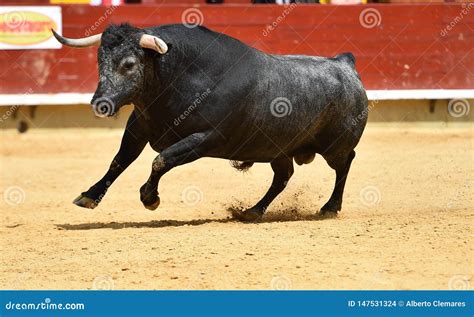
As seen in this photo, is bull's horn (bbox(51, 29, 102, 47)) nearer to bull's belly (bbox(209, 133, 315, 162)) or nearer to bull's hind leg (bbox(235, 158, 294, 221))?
bull's belly (bbox(209, 133, 315, 162))

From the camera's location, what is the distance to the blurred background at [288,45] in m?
13.7

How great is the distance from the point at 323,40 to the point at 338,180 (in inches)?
222

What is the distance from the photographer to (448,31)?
14.2 metres

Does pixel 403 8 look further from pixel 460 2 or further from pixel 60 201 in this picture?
pixel 60 201

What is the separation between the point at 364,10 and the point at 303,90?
20.7ft

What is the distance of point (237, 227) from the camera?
7.54 metres

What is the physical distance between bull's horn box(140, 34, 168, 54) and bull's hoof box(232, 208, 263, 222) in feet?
5.48

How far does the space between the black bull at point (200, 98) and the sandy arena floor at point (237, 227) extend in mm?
577

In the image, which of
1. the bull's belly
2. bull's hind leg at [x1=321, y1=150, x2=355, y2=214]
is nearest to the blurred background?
bull's hind leg at [x1=321, y1=150, x2=355, y2=214]

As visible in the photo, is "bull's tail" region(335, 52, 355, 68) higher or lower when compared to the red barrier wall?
higher

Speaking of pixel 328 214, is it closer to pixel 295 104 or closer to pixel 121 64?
pixel 295 104

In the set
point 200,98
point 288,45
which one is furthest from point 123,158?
point 288,45

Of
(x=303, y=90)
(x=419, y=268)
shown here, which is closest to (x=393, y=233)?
(x=419, y=268)

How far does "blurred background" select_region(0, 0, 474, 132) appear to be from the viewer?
1373cm
